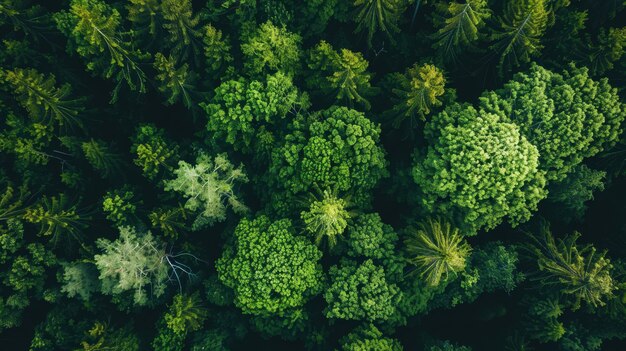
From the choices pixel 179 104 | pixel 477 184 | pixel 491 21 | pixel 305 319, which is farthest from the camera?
pixel 179 104

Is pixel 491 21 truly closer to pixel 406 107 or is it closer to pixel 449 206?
pixel 406 107

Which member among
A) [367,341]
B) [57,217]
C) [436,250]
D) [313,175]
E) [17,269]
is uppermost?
[436,250]

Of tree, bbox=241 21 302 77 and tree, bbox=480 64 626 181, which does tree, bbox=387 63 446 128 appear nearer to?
tree, bbox=480 64 626 181

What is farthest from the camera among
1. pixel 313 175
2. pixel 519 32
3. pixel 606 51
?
pixel 313 175

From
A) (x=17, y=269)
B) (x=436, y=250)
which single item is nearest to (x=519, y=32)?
(x=436, y=250)

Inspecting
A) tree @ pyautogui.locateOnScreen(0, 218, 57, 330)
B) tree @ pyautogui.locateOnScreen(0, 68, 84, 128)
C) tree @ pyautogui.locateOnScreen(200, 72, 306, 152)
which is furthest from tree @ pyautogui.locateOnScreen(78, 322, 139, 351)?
tree @ pyautogui.locateOnScreen(200, 72, 306, 152)

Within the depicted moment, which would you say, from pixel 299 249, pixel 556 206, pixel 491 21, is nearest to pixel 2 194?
pixel 299 249

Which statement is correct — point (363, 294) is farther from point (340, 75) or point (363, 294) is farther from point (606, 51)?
point (606, 51)
